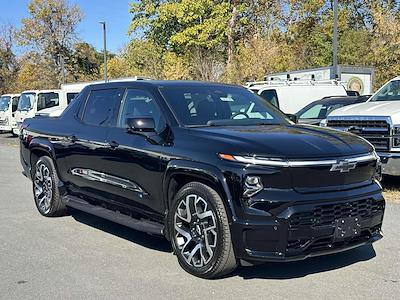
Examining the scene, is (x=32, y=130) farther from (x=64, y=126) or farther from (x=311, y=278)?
(x=311, y=278)

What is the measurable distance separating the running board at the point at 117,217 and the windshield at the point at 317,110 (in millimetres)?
7387

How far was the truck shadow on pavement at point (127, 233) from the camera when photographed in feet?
19.3

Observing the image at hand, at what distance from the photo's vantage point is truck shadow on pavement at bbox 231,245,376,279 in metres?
4.86

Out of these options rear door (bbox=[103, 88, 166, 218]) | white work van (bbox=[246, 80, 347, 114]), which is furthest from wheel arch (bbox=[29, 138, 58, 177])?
white work van (bbox=[246, 80, 347, 114])

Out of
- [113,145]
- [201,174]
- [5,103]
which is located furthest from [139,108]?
[5,103]

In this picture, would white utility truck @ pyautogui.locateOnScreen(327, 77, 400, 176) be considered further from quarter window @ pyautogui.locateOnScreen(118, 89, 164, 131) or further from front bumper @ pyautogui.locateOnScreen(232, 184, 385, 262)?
quarter window @ pyautogui.locateOnScreen(118, 89, 164, 131)

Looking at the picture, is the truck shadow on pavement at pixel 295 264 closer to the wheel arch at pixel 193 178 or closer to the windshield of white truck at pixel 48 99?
the wheel arch at pixel 193 178

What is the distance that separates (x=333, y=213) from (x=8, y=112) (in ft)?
77.7

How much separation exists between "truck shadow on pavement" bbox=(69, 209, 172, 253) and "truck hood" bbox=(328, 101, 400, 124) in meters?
4.16

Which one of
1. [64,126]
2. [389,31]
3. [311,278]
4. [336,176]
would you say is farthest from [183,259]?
[389,31]

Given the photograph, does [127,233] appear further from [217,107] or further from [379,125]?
[379,125]

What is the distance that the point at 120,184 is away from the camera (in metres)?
5.71

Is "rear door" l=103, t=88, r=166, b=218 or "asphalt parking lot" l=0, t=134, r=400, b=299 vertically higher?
"rear door" l=103, t=88, r=166, b=218

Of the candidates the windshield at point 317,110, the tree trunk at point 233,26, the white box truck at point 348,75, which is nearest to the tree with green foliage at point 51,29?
the tree trunk at point 233,26
